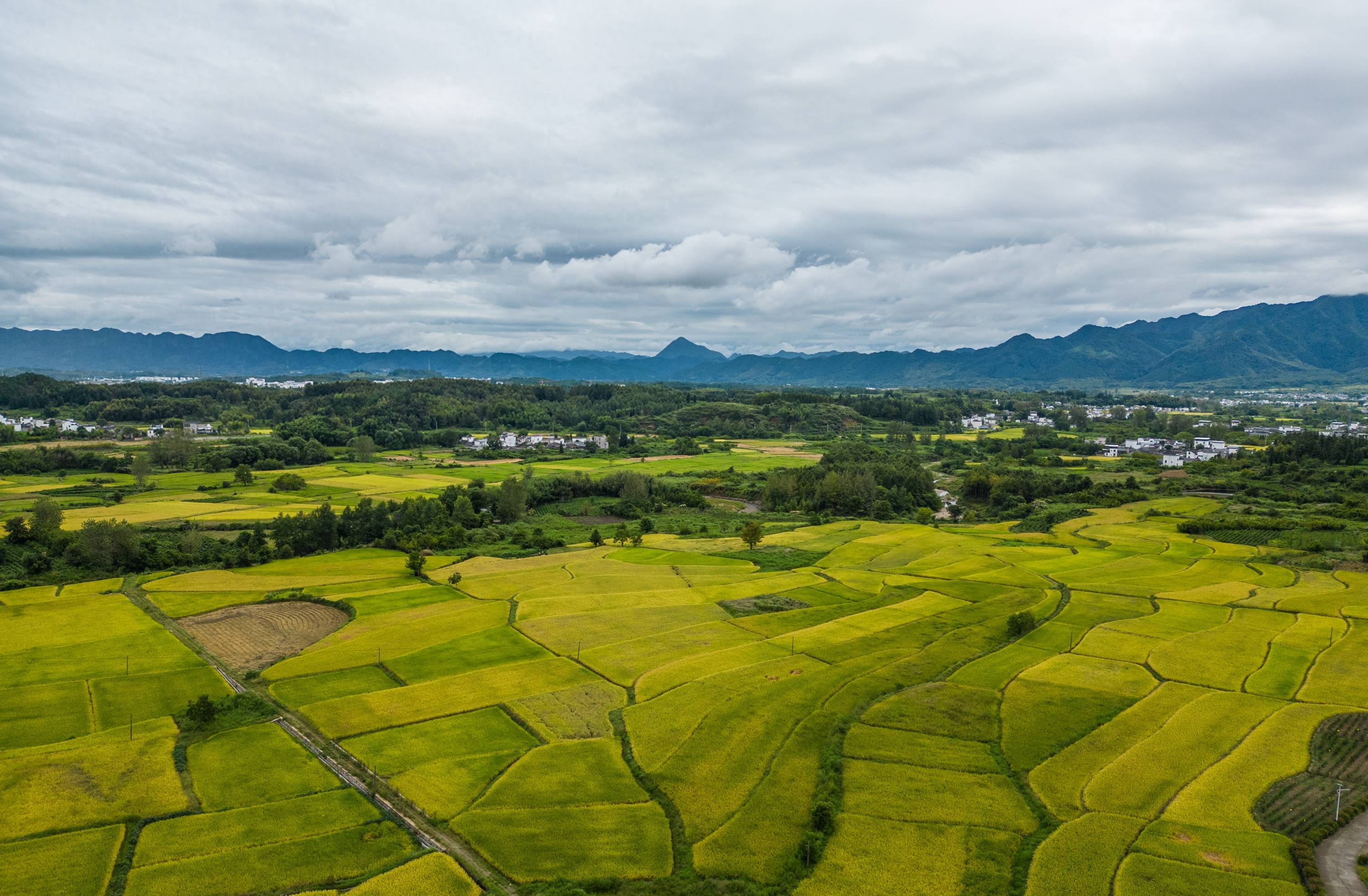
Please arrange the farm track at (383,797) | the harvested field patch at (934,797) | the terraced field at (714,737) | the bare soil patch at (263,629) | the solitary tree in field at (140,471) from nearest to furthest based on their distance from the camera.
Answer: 1. the farm track at (383,797)
2. the terraced field at (714,737)
3. the harvested field patch at (934,797)
4. the bare soil patch at (263,629)
5. the solitary tree in field at (140,471)

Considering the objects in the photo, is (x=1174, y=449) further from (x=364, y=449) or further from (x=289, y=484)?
(x=364, y=449)

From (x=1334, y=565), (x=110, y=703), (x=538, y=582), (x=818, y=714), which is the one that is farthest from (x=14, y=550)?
(x=1334, y=565)

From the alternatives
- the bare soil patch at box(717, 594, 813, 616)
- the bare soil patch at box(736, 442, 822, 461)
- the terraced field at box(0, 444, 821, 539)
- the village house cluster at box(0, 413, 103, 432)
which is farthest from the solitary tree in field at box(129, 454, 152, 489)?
the bare soil patch at box(736, 442, 822, 461)

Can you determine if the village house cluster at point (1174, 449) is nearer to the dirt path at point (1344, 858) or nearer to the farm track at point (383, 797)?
the dirt path at point (1344, 858)

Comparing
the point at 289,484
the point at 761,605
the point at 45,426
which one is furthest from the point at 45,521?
the point at 45,426

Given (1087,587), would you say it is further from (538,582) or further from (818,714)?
(538,582)

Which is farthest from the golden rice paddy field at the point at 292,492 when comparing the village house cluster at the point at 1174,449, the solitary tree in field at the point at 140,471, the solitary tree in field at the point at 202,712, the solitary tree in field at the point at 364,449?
the village house cluster at the point at 1174,449
